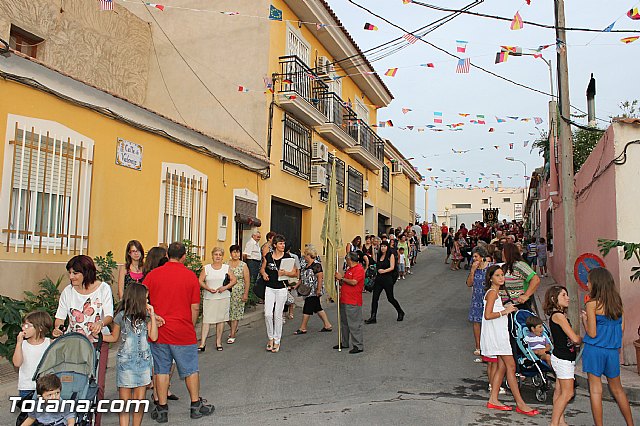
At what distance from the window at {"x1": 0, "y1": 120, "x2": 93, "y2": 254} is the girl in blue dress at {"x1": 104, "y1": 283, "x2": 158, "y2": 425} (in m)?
3.57

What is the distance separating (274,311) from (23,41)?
8.14 meters

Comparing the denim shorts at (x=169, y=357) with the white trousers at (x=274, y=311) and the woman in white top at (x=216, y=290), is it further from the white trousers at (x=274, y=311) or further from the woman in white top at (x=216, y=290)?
the white trousers at (x=274, y=311)

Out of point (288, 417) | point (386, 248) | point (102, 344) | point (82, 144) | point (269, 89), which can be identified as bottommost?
point (288, 417)

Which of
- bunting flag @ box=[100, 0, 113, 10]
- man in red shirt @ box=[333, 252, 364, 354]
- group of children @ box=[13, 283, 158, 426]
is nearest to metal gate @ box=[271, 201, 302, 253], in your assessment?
bunting flag @ box=[100, 0, 113, 10]

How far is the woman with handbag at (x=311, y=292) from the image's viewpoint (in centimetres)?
1052

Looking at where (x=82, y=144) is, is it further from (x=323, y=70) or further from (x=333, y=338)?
(x=323, y=70)

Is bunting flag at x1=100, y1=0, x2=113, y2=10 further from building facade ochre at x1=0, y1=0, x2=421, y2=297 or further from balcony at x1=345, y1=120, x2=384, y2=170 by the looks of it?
balcony at x1=345, y1=120, x2=384, y2=170

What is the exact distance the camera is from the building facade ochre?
322 inches

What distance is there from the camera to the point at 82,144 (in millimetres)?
9023

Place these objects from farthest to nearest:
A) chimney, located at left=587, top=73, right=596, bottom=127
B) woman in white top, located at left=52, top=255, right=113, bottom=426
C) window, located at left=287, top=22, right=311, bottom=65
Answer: window, located at left=287, top=22, right=311, bottom=65 < chimney, located at left=587, top=73, right=596, bottom=127 < woman in white top, located at left=52, top=255, right=113, bottom=426

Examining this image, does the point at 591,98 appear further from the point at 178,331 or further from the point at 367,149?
the point at 367,149

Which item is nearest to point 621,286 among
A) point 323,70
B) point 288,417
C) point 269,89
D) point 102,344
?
point 288,417

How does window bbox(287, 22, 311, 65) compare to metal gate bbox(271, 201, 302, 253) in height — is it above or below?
above

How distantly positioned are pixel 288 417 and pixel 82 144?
572 centimetres
